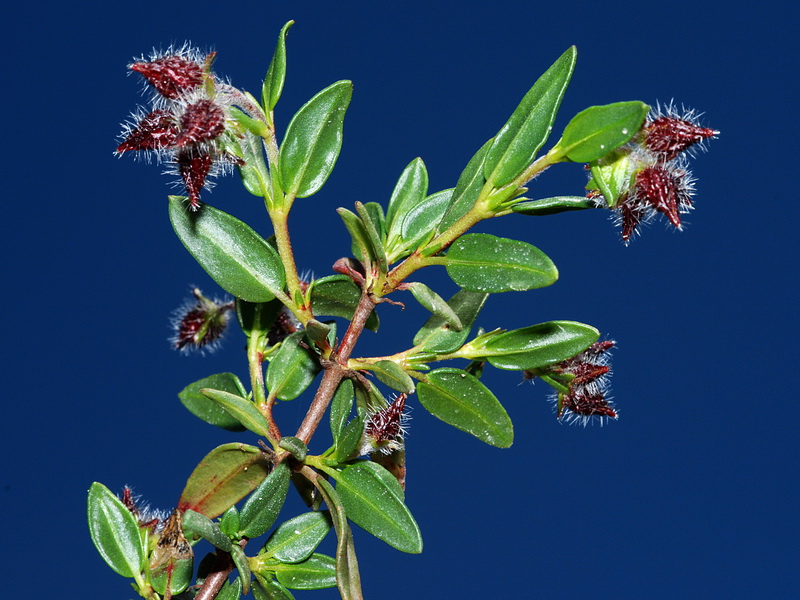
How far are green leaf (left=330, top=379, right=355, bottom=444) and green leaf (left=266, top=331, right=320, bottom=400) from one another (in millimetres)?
102

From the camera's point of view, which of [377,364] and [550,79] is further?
[377,364]

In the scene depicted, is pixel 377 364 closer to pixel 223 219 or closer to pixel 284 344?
pixel 284 344

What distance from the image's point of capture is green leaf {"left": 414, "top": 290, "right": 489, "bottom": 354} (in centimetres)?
177

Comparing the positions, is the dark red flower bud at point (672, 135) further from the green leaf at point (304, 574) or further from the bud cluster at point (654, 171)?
the green leaf at point (304, 574)

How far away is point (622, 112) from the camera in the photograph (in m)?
1.42

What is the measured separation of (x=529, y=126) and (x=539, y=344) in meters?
0.42

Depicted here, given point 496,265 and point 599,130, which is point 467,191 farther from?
point 599,130

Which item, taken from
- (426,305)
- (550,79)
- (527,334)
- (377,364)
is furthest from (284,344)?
(550,79)

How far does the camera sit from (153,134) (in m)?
1.53

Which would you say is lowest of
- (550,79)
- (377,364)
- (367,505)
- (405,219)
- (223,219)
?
(367,505)

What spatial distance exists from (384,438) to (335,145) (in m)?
0.57

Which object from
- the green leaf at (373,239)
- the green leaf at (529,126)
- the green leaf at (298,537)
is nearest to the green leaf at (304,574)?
the green leaf at (298,537)

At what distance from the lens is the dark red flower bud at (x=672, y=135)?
145 centimetres

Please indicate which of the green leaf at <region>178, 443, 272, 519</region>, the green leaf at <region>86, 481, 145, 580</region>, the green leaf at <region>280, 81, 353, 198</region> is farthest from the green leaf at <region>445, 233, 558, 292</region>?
the green leaf at <region>86, 481, 145, 580</region>
